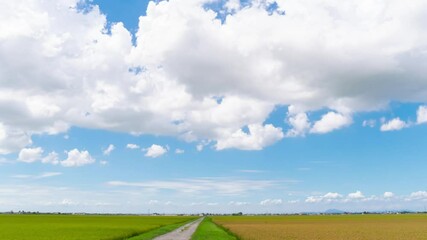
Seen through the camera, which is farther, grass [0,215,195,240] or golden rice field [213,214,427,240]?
golden rice field [213,214,427,240]

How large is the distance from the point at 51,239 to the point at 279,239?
79.1 feet

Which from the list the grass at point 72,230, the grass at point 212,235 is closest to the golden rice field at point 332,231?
the grass at point 212,235

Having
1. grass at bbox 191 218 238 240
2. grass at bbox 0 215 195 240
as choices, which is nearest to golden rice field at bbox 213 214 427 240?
grass at bbox 191 218 238 240

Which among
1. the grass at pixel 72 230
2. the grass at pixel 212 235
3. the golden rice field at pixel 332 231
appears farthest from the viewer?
the golden rice field at pixel 332 231

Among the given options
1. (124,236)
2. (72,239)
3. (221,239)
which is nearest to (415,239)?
(221,239)

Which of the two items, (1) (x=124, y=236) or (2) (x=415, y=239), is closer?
(2) (x=415, y=239)

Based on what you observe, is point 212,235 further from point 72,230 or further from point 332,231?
point 72,230

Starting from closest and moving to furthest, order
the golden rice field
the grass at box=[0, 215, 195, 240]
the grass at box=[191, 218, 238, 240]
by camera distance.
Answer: the grass at box=[191, 218, 238, 240] < the grass at box=[0, 215, 195, 240] < the golden rice field

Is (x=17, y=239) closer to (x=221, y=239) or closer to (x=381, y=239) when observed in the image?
(x=221, y=239)

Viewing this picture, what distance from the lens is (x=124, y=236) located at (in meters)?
51.2

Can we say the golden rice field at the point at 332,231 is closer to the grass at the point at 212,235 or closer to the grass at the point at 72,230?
the grass at the point at 212,235

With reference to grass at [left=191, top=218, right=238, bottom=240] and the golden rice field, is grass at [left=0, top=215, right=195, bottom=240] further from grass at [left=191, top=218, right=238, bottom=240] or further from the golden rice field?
the golden rice field

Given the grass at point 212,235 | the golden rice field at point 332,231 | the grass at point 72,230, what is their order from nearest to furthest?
the grass at point 212,235
the grass at point 72,230
the golden rice field at point 332,231

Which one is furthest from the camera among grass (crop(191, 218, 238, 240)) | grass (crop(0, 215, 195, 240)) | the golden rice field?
the golden rice field
